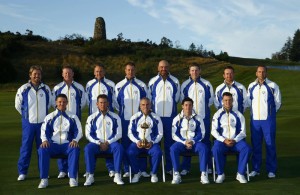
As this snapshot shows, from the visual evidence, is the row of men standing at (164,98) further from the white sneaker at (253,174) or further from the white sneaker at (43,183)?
the white sneaker at (43,183)

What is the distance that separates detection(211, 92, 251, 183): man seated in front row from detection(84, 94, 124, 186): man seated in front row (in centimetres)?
164

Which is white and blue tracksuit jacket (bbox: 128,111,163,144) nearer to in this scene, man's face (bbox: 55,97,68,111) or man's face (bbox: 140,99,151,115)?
man's face (bbox: 140,99,151,115)

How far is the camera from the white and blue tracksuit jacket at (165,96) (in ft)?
28.3

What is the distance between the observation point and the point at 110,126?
8.03 meters

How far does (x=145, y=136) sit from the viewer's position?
8.09m

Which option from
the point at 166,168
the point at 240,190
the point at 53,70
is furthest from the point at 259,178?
the point at 53,70

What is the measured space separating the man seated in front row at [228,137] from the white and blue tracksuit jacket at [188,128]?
0.82ft

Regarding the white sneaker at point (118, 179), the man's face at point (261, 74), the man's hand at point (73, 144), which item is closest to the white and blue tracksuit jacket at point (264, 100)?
the man's face at point (261, 74)

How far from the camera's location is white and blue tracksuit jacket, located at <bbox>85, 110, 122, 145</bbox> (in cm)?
794

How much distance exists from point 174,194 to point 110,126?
1.84m

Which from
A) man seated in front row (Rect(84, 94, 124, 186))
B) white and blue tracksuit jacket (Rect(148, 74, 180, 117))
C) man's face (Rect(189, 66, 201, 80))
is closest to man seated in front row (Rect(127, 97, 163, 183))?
man seated in front row (Rect(84, 94, 124, 186))

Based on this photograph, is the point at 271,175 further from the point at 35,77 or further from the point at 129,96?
the point at 35,77

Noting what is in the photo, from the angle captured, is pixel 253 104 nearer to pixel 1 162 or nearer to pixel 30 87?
pixel 30 87

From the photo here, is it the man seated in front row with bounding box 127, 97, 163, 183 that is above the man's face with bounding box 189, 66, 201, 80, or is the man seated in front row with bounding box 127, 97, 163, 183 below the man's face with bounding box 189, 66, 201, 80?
below
